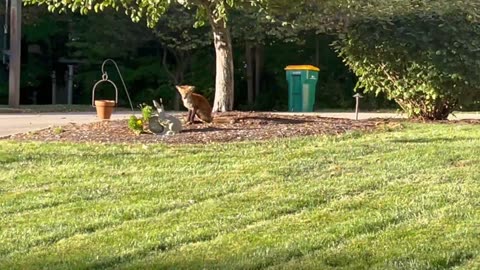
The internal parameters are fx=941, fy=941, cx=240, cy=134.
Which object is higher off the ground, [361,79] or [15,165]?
[361,79]

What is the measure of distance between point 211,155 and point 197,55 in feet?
57.4

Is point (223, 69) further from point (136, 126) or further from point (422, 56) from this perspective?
point (422, 56)

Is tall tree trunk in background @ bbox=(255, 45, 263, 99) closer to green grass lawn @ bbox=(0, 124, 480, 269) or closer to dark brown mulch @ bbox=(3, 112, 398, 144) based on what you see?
dark brown mulch @ bbox=(3, 112, 398, 144)

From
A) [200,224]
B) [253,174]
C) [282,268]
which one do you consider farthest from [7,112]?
[282,268]

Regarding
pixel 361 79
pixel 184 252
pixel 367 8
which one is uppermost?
pixel 367 8

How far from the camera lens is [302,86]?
22.6 meters

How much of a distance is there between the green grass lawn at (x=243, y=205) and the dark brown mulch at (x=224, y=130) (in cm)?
60

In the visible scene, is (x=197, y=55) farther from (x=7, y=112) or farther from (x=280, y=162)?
(x=280, y=162)

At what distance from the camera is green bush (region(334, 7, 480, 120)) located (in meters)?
12.9

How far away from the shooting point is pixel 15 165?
8797 millimetres

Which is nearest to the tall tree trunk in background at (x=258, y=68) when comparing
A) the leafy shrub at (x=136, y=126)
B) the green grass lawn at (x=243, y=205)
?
the leafy shrub at (x=136, y=126)

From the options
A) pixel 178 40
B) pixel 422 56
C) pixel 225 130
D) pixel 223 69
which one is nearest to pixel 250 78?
pixel 178 40

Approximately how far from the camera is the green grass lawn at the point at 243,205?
5211 mm

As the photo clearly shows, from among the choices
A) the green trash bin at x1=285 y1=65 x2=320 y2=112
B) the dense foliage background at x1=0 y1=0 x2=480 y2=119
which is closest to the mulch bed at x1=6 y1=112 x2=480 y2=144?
the dense foliage background at x1=0 y1=0 x2=480 y2=119
